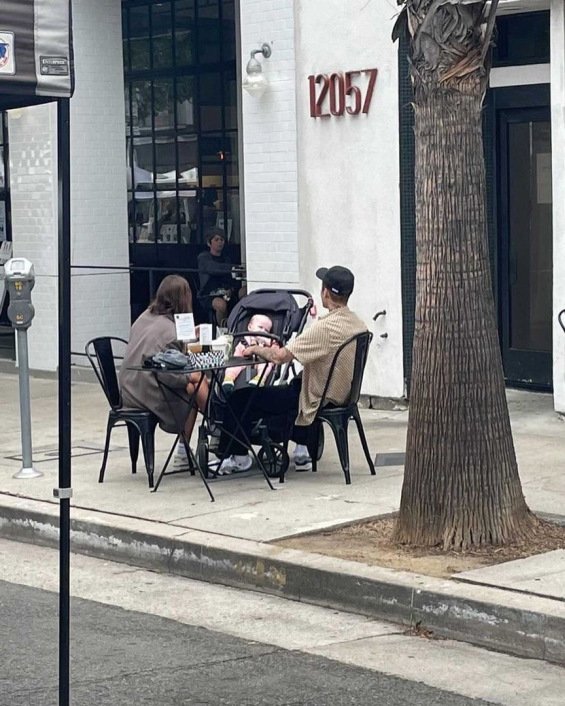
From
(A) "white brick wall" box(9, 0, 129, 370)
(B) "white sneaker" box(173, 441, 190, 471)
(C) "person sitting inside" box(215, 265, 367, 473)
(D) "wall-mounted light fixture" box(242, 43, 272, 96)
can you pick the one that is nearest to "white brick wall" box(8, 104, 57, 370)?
(A) "white brick wall" box(9, 0, 129, 370)

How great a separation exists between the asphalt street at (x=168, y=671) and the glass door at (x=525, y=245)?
20.8 ft

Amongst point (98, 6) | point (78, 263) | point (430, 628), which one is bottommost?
point (430, 628)

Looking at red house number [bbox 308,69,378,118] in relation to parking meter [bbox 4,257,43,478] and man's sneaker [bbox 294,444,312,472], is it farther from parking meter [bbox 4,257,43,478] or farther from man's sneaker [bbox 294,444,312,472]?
man's sneaker [bbox 294,444,312,472]

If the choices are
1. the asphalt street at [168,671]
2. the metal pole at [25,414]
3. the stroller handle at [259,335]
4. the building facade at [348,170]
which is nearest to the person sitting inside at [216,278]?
the building facade at [348,170]

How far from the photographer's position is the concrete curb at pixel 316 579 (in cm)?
646

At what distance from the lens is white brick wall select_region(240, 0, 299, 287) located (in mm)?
13172

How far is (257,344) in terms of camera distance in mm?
9852

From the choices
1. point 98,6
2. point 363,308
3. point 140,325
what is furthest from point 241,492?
point 98,6

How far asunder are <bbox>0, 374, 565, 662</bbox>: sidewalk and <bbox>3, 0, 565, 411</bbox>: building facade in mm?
1050

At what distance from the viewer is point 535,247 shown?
12539mm

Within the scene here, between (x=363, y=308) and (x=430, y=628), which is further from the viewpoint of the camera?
(x=363, y=308)

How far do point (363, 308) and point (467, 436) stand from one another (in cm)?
530

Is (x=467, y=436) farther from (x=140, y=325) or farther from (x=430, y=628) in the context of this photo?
(x=140, y=325)

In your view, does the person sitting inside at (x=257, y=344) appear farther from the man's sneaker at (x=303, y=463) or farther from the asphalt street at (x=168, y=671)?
the asphalt street at (x=168, y=671)
